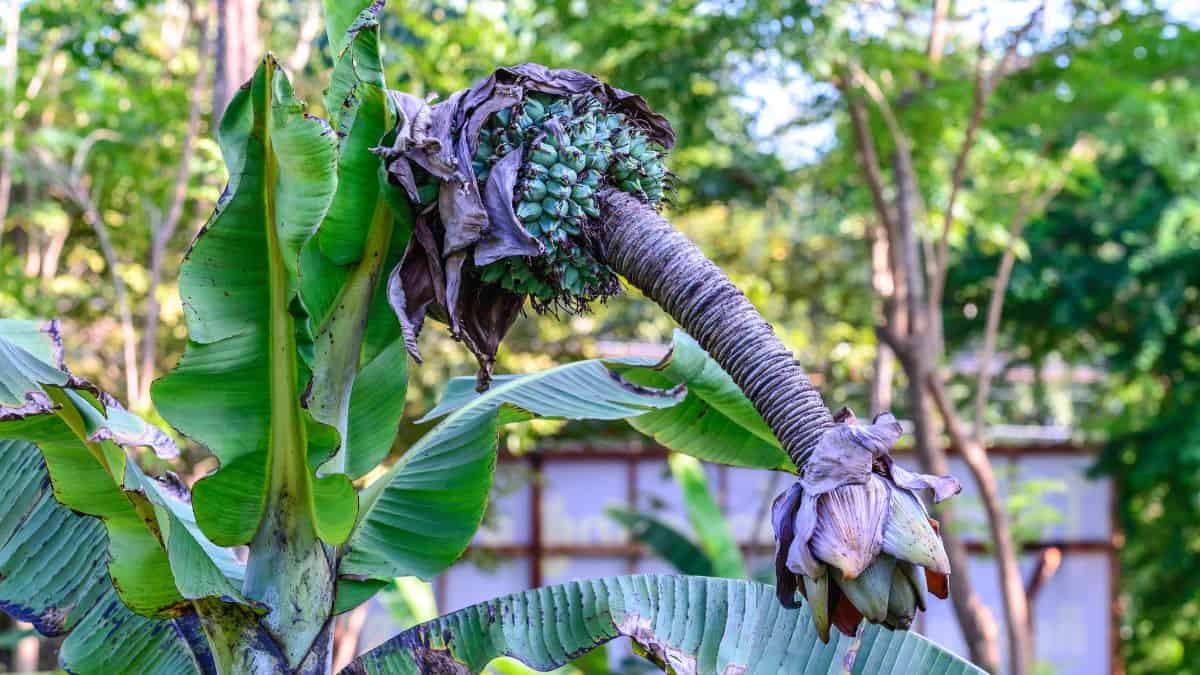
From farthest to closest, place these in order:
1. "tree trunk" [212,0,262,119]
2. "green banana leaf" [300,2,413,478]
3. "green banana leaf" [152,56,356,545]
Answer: "tree trunk" [212,0,262,119] → "green banana leaf" [300,2,413,478] → "green banana leaf" [152,56,356,545]

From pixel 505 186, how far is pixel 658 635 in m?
0.77

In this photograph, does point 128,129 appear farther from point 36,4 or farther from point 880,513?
point 880,513

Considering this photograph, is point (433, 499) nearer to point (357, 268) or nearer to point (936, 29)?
point (357, 268)

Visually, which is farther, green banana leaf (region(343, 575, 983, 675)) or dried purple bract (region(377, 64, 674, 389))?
green banana leaf (region(343, 575, 983, 675))

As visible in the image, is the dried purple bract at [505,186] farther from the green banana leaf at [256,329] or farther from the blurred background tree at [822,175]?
the blurred background tree at [822,175]

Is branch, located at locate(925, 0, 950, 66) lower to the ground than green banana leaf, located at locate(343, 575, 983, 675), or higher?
higher

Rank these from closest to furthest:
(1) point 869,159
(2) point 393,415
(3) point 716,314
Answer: (3) point 716,314, (2) point 393,415, (1) point 869,159

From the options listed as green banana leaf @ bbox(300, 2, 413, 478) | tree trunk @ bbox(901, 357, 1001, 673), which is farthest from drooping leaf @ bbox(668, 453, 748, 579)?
green banana leaf @ bbox(300, 2, 413, 478)

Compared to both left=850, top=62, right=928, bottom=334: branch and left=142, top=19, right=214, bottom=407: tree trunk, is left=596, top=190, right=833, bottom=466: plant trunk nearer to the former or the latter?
left=142, top=19, right=214, bottom=407: tree trunk

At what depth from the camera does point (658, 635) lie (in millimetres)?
1782

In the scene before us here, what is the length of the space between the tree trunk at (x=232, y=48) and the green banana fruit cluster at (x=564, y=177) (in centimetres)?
245

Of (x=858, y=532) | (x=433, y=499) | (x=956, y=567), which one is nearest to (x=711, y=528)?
(x=956, y=567)

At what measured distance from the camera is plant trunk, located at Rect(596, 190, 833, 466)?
1.22 meters

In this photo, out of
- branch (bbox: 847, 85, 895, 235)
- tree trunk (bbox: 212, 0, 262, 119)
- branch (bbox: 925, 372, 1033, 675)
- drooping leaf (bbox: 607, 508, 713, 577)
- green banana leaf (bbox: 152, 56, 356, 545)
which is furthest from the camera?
drooping leaf (bbox: 607, 508, 713, 577)
